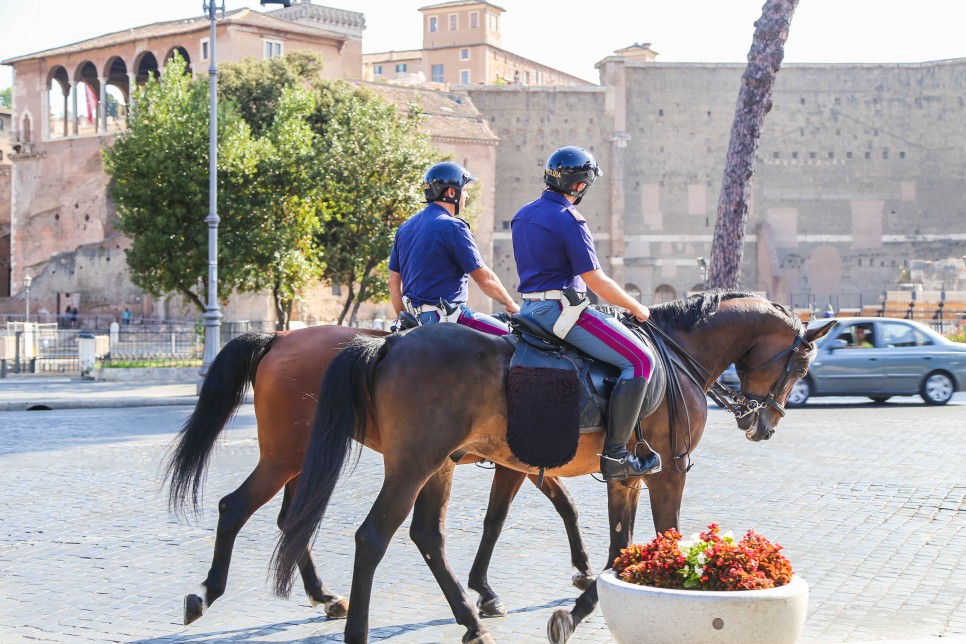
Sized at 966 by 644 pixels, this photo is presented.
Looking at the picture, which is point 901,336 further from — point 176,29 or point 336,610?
point 176,29

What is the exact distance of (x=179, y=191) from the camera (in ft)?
103

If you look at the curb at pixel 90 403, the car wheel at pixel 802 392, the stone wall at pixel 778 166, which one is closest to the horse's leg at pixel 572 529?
the car wheel at pixel 802 392

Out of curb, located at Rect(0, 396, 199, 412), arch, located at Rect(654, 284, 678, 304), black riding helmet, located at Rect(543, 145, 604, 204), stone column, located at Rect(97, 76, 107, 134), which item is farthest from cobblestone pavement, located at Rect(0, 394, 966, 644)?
arch, located at Rect(654, 284, 678, 304)

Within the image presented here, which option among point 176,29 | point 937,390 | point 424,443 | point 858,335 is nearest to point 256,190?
point 858,335

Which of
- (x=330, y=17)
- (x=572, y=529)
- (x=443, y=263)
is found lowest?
(x=572, y=529)

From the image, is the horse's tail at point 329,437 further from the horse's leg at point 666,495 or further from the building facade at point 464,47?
the building facade at point 464,47

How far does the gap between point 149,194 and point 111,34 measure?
3870 cm

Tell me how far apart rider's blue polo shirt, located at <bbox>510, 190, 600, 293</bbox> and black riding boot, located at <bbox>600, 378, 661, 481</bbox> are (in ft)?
1.91

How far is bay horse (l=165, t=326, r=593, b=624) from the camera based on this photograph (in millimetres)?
6492

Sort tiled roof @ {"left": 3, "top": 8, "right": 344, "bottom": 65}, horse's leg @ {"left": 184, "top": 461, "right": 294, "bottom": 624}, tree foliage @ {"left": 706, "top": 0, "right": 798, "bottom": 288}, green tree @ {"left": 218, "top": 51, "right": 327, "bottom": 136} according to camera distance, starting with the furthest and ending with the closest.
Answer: tiled roof @ {"left": 3, "top": 8, "right": 344, "bottom": 65}
green tree @ {"left": 218, "top": 51, "right": 327, "bottom": 136}
tree foliage @ {"left": 706, "top": 0, "right": 798, "bottom": 288}
horse's leg @ {"left": 184, "top": 461, "right": 294, "bottom": 624}

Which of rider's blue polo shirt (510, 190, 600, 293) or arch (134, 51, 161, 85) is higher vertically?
arch (134, 51, 161, 85)

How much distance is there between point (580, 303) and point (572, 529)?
1727 millimetres

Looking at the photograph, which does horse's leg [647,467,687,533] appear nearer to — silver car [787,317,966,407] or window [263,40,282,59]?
silver car [787,317,966,407]

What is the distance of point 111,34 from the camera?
66.2 m
